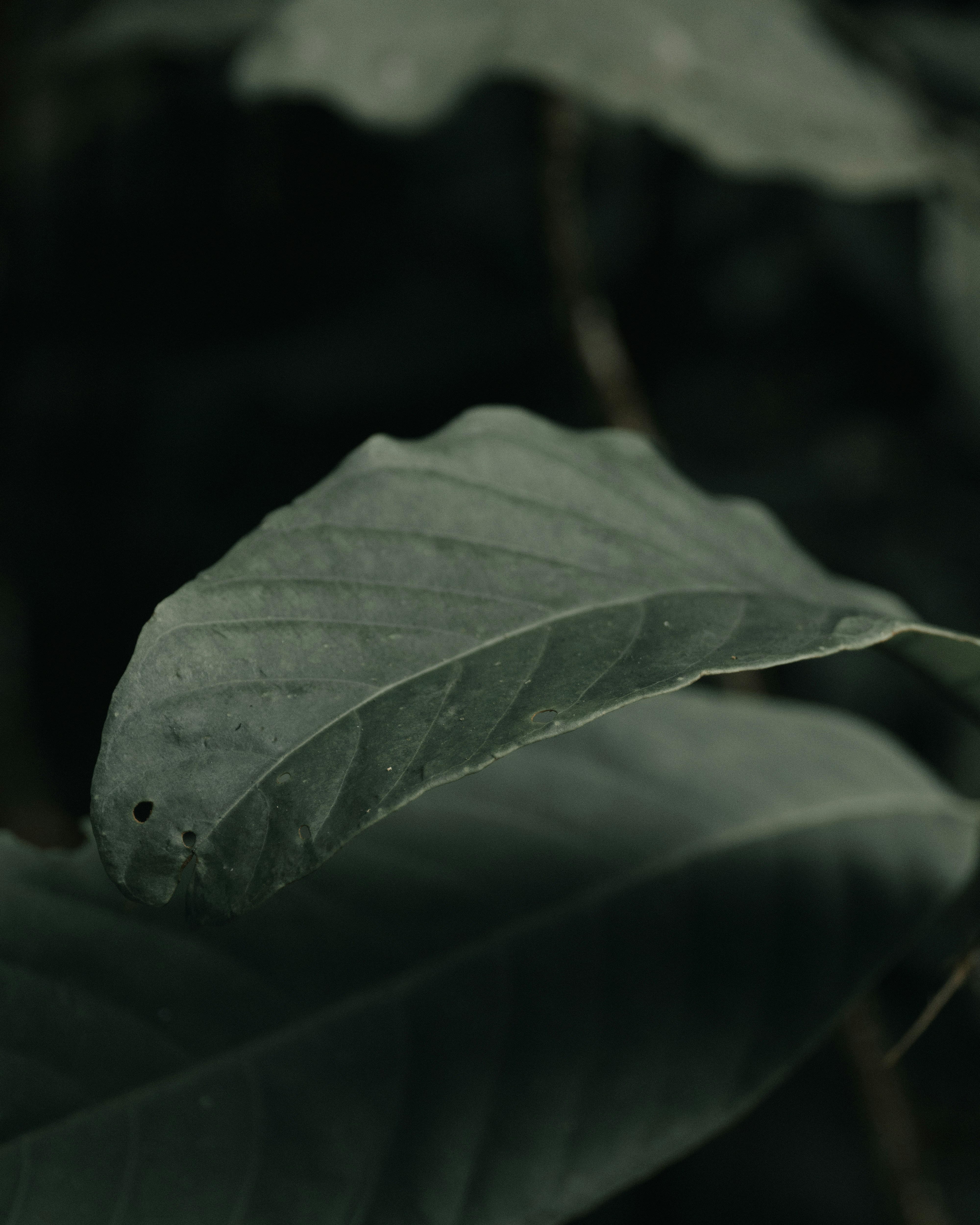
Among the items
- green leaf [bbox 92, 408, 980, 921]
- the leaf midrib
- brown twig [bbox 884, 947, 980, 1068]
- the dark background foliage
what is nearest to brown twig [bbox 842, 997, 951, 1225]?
the leaf midrib

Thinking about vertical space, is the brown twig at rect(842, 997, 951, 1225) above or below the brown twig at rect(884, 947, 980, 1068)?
below

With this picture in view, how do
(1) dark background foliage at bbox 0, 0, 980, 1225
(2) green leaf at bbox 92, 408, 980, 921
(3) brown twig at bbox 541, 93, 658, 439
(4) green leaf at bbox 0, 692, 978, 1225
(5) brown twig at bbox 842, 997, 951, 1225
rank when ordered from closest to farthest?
(2) green leaf at bbox 92, 408, 980, 921
(4) green leaf at bbox 0, 692, 978, 1225
(5) brown twig at bbox 842, 997, 951, 1225
(3) brown twig at bbox 541, 93, 658, 439
(1) dark background foliage at bbox 0, 0, 980, 1225

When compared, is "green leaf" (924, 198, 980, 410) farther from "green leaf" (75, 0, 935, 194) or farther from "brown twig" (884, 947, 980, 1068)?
"brown twig" (884, 947, 980, 1068)

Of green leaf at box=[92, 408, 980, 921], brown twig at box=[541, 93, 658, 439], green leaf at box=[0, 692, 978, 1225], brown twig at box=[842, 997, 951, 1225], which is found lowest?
brown twig at box=[842, 997, 951, 1225]

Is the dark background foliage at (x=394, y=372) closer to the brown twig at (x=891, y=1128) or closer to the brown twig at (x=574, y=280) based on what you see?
the brown twig at (x=574, y=280)

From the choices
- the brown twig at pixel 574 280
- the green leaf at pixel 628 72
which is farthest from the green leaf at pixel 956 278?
the brown twig at pixel 574 280

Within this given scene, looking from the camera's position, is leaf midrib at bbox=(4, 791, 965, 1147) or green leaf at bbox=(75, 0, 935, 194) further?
green leaf at bbox=(75, 0, 935, 194)

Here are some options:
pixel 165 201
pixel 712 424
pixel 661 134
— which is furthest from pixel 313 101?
pixel 661 134
